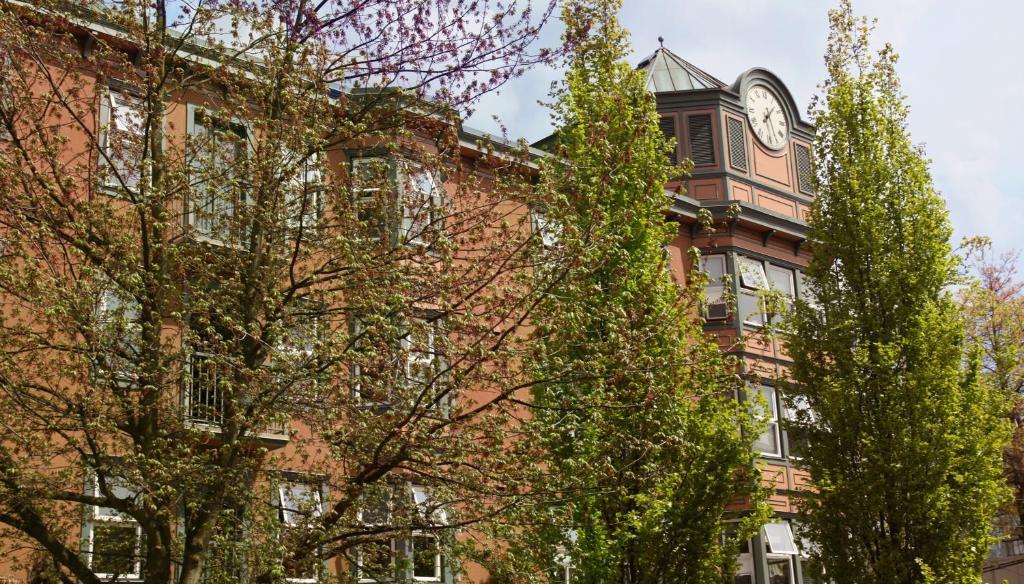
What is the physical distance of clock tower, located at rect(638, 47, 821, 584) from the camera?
83.2ft

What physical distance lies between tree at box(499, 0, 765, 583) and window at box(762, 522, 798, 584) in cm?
736

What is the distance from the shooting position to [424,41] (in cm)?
1081

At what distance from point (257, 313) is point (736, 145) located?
19.6 m

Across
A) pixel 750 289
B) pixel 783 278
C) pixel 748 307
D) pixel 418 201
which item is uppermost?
pixel 783 278

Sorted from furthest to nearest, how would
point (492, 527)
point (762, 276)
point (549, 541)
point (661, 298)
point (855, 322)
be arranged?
point (762, 276)
point (855, 322)
point (661, 298)
point (549, 541)
point (492, 527)

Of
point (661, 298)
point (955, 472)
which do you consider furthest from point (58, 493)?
point (955, 472)

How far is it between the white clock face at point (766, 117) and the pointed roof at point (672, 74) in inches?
38.3

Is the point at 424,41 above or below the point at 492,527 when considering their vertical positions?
above

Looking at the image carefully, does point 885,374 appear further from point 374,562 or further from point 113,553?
point 113,553

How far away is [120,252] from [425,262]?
8.89 ft

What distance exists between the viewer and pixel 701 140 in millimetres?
27609

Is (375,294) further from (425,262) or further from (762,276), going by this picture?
(762,276)

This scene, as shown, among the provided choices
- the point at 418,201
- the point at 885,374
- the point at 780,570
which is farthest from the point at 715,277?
the point at 418,201

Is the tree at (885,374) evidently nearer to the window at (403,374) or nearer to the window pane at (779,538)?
the window pane at (779,538)
